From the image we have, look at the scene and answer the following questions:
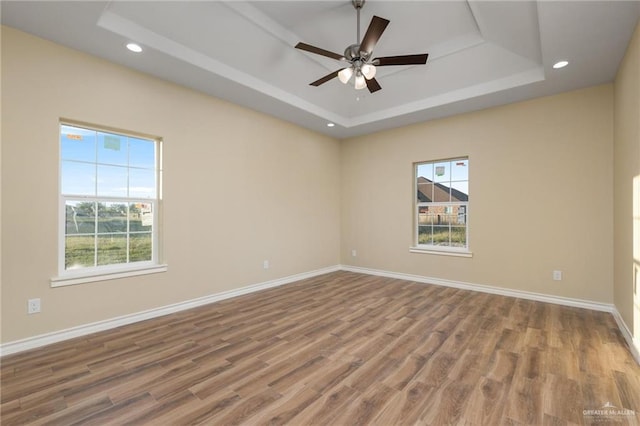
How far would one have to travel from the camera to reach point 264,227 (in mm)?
4578

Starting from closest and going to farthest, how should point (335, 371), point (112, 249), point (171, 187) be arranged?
1. point (335, 371)
2. point (112, 249)
3. point (171, 187)

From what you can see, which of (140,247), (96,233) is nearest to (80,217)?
(96,233)

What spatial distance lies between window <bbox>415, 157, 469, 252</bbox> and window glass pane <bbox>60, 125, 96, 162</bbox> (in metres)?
4.75

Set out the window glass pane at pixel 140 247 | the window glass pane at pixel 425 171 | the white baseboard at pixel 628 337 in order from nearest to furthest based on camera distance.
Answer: the white baseboard at pixel 628 337 < the window glass pane at pixel 140 247 < the window glass pane at pixel 425 171

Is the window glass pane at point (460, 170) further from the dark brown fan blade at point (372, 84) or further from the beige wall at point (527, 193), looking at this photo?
the dark brown fan blade at point (372, 84)

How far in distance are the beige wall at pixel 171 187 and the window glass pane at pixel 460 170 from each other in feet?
7.77

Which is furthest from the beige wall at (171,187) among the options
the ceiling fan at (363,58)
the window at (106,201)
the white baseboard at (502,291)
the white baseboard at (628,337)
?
the white baseboard at (628,337)

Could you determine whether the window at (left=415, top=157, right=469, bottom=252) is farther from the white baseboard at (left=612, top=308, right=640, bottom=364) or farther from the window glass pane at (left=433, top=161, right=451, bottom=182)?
the white baseboard at (left=612, top=308, right=640, bottom=364)

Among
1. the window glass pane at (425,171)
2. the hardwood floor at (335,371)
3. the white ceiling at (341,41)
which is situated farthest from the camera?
the window glass pane at (425,171)

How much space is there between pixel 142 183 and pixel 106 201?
43 centimetres

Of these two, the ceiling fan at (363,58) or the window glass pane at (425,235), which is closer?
the ceiling fan at (363,58)

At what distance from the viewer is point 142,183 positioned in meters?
3.38

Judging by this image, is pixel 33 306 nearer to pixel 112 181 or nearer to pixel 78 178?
pixel 78 178

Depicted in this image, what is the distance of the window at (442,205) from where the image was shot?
4645 mm
